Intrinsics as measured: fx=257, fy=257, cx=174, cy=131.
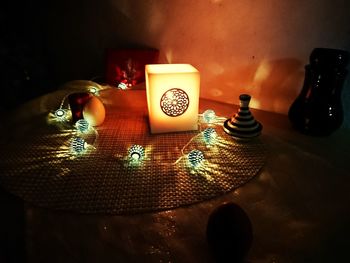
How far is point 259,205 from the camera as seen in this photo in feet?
2.08

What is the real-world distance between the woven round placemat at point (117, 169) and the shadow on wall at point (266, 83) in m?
0.33

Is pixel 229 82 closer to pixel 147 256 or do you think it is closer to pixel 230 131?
pixel 230 131

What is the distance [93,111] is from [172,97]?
304 mm

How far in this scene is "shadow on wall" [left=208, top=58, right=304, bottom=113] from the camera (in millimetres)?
1076

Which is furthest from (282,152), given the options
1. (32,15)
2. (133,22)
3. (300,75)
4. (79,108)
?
(32,15)

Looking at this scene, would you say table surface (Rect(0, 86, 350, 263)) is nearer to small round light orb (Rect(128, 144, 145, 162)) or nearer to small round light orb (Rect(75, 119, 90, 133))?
small round light orb (Rect(128, 144, 145, 162))

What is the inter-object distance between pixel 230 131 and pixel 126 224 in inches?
20.0

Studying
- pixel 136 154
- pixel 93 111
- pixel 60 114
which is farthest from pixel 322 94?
pixel 60 114

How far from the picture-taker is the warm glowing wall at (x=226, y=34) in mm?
971

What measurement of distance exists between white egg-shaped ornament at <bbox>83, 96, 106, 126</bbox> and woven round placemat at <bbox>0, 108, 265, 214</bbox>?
38 mm

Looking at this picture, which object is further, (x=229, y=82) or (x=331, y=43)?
(x=229, y=82)

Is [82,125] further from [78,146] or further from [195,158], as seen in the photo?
[195,158]

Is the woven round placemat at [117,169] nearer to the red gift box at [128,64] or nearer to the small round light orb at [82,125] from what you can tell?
→ the small round light orb at [82,125]

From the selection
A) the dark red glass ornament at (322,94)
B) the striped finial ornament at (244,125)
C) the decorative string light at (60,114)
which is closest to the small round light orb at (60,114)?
the decorative string light at (60,114)
